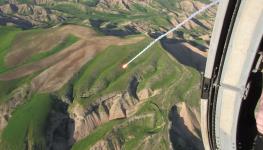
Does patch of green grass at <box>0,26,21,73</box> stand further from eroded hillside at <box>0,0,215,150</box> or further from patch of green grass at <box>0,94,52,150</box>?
patch of green grass at <box>0,94,52,150</box>

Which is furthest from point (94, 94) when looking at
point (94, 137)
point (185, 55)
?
point (185, 55)

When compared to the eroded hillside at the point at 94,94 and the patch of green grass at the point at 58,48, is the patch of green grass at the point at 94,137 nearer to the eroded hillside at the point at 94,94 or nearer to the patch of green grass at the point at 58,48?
the eroded hillside at the point at 94,94

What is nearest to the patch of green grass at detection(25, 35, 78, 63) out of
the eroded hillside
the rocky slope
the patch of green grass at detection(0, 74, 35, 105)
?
the eroded hillside

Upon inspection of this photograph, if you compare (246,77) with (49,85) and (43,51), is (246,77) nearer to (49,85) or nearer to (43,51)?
(49,85)

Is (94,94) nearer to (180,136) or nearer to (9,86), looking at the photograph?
(9,86)

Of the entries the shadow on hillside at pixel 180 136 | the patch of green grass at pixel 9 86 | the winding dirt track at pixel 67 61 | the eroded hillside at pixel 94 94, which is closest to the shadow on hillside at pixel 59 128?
the eroded hillside at pixel 94 94
